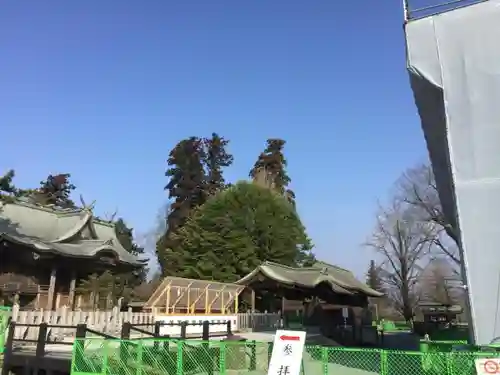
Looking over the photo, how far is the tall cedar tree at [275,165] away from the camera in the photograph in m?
59.9

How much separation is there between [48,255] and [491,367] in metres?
23.2

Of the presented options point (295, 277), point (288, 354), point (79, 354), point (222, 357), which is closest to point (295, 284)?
point (295, 277)

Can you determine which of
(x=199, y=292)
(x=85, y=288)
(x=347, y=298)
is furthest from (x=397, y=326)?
(x=85, y=288)

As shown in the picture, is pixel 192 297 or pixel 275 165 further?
pixel 275 165

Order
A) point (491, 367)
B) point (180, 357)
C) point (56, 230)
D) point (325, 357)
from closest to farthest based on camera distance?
1. point (491, 367)
2. point (325, 357)
3. point (180, 357)
4. point (56, 230)

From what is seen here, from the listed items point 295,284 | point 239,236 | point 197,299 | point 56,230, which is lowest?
point 197,299

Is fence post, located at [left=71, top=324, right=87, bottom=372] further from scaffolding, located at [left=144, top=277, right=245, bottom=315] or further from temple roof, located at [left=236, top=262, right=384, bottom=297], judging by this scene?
temple roof, located at [left=236, top=262, right=384, bottom=297]

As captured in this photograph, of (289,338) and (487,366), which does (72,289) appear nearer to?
(289,338)

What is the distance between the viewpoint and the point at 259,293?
35.0 meters

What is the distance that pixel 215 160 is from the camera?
60500mm

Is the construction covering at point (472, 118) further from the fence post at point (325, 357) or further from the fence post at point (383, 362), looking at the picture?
the fence post at point (325, 357)

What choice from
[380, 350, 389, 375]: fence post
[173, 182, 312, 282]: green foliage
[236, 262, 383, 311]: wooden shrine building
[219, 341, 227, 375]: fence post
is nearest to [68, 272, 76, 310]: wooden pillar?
[236, 262, 383, 311]: wooden shrine building

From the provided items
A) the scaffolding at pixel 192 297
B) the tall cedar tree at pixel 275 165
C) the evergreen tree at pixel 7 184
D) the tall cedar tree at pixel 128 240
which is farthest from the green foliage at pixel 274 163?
the evergreen tree at pixel 7 184

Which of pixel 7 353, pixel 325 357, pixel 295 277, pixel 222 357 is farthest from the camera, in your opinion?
pixel 295 277
